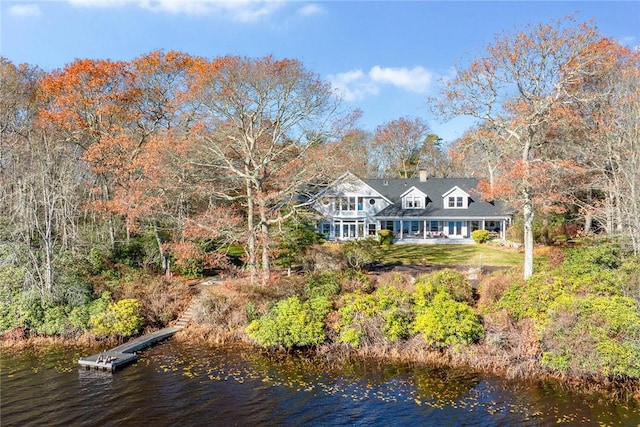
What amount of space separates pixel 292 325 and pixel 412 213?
28280mm

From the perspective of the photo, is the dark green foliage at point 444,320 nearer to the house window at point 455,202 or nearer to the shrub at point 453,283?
the shrub at point 453,283

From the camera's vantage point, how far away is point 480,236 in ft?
140

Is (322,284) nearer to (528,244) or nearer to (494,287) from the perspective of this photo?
(494,287)

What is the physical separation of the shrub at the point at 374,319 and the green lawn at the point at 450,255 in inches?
489

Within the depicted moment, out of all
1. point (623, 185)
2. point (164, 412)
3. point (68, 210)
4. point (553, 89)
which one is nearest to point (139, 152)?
point (68, 210)

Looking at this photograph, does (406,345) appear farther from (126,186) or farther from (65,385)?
(126,186)

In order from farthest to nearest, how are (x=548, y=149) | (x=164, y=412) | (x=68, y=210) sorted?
(x=548, y=149) → (x=68, y=210) → (x=164, y=412)

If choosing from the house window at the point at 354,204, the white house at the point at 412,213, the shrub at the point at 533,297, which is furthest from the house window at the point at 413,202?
the shrub at the point at 533,297

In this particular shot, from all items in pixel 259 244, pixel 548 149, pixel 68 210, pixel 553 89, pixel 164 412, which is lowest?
pixel 164 412

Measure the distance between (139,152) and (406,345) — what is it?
2366 centimetres

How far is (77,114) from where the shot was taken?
33.1 metres

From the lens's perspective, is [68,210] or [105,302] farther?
[68,210]

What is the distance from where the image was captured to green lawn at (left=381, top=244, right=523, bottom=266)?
109 feet

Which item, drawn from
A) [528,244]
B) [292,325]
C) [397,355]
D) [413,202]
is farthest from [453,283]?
[413,202]
